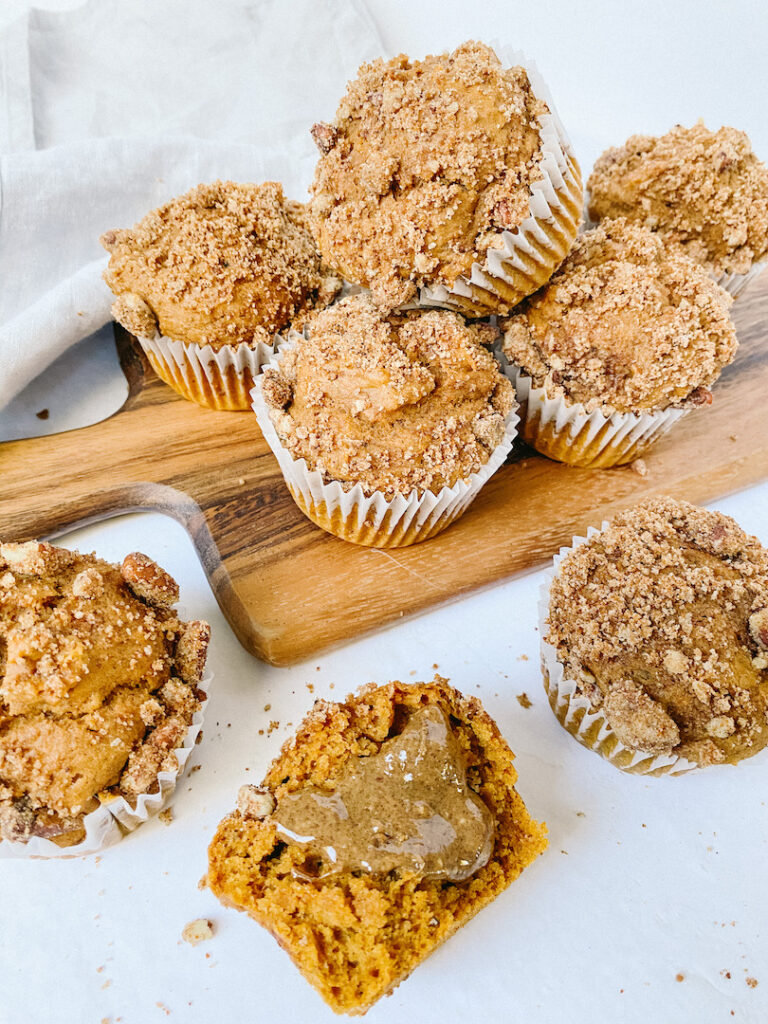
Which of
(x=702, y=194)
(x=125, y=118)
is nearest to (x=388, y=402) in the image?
(x=702, y=194)

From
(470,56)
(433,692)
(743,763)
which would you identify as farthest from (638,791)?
(470,56)

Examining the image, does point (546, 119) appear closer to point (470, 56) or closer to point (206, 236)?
point (470, 56)

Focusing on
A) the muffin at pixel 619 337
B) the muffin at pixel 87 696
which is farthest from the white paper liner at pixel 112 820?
the muffin at pixel 619 337

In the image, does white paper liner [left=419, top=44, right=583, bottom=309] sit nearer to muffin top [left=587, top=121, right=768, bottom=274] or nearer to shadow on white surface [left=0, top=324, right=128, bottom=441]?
muffin top [left=587, top=121, right=768, bottom=274]

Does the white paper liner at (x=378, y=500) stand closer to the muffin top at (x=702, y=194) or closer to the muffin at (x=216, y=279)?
the muffin at (x=216, y=279)

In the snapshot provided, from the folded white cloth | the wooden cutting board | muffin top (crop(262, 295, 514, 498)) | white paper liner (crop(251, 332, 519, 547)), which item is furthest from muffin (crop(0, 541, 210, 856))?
the folded white cloth

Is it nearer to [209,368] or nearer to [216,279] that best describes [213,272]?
[216,279]
